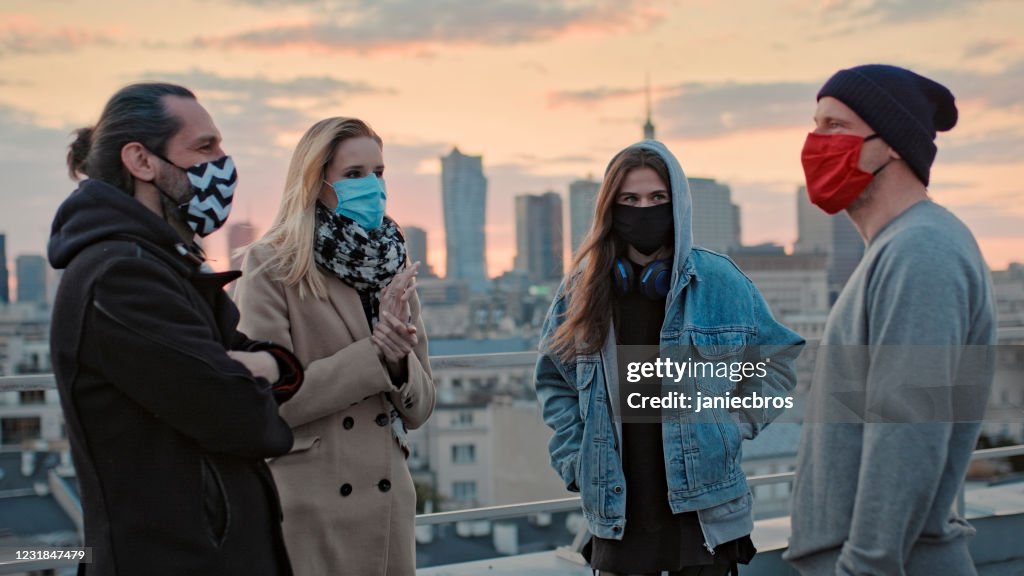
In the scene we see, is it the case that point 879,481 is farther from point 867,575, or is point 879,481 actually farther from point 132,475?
point 132,475

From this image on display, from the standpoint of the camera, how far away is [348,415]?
2.68 meters

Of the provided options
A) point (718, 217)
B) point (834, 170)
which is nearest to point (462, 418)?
point (718, 217)

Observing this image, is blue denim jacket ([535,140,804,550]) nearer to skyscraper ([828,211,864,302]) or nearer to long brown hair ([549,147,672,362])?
long brown hair ([549,147,672,362])

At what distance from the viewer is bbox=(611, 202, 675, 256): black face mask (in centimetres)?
279

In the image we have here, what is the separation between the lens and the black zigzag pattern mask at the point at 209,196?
211 centimetres

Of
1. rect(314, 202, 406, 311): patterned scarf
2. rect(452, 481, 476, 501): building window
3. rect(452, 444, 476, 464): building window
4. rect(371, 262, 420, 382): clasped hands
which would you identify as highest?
rect(314, 202, 406, 311): patterned scarf

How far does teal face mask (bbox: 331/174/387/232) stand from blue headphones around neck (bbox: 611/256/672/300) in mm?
703

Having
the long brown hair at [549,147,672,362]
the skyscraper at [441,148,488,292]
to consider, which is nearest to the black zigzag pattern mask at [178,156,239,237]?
the long brown hair at [549,147,672,362]

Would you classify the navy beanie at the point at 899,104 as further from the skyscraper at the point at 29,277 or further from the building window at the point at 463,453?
the building window at the point at 463,453

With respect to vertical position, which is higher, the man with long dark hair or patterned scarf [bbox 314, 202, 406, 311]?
patterned scarf [bbox 314, 202, 406, 311]

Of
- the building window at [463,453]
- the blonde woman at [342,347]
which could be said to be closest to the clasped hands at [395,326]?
the blonde woman at [342,347]

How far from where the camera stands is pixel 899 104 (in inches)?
79.5

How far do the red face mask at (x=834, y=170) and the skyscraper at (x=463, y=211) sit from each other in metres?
136

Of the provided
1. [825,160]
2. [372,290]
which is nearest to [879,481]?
[825,160]
